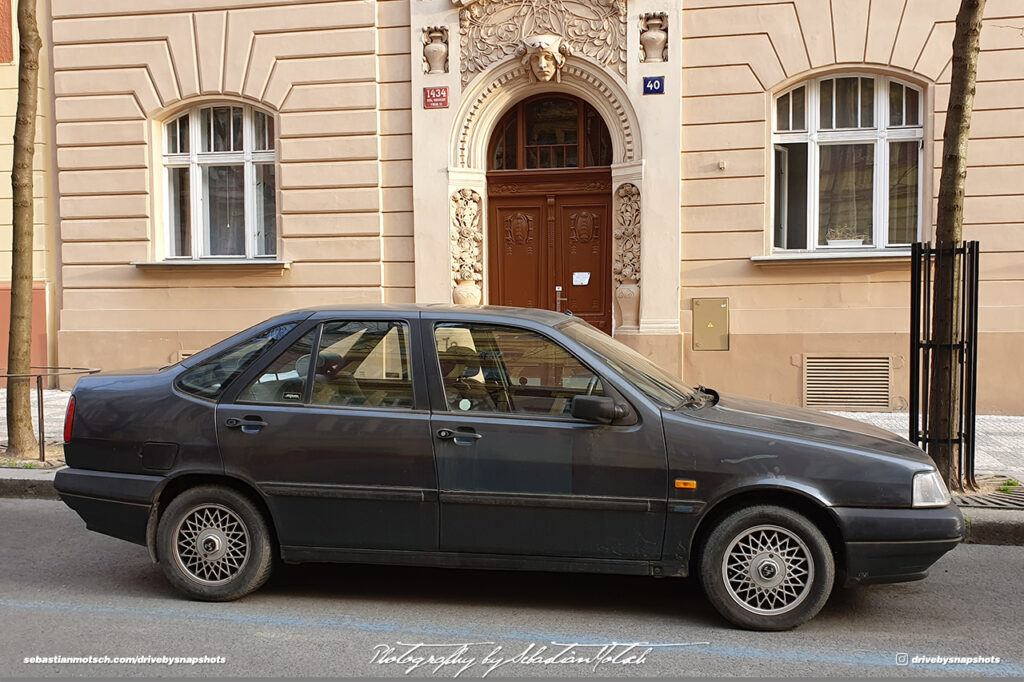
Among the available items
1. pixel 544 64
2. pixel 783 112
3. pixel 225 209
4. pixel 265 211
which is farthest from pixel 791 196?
pixel 225 209

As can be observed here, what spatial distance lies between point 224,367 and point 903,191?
356 inches

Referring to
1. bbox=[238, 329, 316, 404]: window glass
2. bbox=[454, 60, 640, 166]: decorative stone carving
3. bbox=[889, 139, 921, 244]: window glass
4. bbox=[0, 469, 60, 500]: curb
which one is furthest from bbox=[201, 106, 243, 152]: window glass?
bbox=[238, 329, 316, 404]: window glass

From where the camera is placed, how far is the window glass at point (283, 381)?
5.07 m

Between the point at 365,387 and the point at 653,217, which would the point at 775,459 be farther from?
the point at 653,217

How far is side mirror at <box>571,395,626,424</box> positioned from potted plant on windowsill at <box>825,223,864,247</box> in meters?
7.83

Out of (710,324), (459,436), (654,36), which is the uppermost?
(654,36)

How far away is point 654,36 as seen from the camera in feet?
37.6

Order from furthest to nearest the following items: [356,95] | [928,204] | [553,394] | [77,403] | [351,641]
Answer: [356,95]
[928,204]
[77,403]
[553,394]
[351,641]

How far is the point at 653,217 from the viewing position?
1159 centimetres

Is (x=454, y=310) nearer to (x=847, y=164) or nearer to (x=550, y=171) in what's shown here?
(x=550, y=171)

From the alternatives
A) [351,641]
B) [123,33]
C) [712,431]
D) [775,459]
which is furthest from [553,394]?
[123,33]

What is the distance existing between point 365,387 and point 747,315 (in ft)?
24.3

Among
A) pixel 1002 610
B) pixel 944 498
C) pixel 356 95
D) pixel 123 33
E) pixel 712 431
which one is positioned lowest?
pixel 1002 610

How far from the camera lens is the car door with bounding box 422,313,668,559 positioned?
4672 mm
